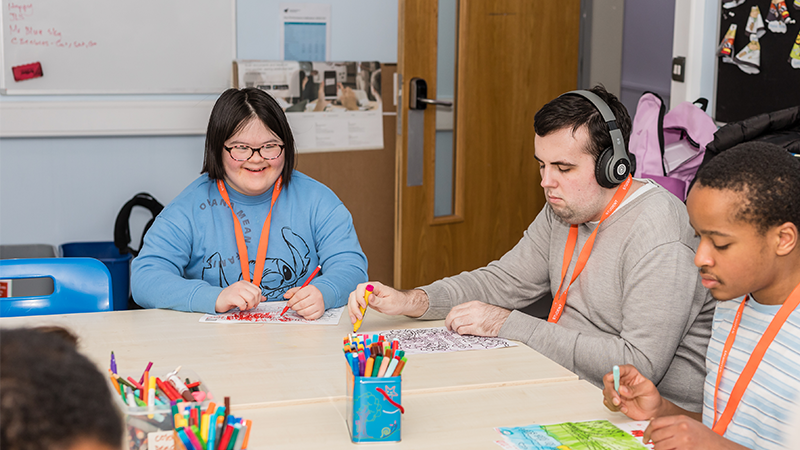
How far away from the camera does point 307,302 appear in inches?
63.8

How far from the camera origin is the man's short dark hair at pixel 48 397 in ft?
1.23

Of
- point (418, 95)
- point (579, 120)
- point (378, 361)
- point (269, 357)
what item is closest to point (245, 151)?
point (269, 357)

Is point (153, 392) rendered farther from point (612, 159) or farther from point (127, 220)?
point (127, 220)

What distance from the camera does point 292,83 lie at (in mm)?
3471

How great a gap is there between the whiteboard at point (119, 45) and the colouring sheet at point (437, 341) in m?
2.30

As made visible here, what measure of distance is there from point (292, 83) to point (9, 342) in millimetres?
3170

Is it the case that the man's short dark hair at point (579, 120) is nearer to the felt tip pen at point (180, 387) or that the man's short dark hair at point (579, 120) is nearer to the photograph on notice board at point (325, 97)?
the felt tip pen at point (180, 387)

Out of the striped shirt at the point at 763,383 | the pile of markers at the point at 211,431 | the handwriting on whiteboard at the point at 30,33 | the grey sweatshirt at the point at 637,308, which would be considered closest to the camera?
the pile of markers at the point at 211,431

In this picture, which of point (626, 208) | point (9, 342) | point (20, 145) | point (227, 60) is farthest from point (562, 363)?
point (20, 145)

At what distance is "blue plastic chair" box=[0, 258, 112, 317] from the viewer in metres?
1.73

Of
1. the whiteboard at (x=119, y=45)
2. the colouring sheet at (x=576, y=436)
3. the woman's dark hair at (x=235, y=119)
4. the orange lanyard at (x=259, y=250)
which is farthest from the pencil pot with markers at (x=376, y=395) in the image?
the whiteboard at (x=119, y=45)

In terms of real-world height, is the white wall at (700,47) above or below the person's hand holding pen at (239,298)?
above

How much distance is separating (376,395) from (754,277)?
60 centimetres

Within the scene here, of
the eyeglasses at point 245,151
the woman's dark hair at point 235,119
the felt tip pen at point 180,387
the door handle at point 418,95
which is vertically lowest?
the felt tip pen at point 180,387
